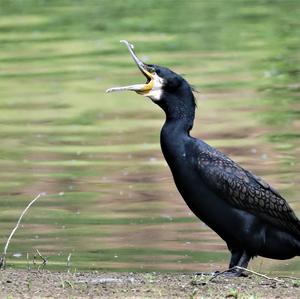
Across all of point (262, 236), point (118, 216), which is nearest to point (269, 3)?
point (118, 216)

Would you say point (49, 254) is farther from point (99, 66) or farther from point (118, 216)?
point (99, 66)

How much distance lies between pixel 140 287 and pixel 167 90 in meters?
1.62

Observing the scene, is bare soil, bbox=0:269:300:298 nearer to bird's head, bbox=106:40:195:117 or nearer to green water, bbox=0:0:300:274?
bird's head, bbox=106:40:195:117

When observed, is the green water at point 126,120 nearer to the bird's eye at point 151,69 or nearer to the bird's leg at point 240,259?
the bird's leg at point 240,259

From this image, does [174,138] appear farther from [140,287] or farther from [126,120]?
[126,120]

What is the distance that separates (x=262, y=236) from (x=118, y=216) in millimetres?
3607

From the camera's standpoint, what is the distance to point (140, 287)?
26.9ft

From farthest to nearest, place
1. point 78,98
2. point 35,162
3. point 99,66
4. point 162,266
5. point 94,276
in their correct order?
point 99,66 → point 78,98 → point 35,162 → point 162,266 → point 94,276

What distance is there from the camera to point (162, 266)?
10.8 meters

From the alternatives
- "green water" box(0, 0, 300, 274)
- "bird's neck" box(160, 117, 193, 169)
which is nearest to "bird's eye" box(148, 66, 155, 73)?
"bird's neck" box(160, 117, 193, 169)

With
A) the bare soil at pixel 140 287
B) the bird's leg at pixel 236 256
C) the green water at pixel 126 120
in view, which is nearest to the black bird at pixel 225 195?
the bird's leg at pixel 236 256

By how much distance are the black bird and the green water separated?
5.07 ft

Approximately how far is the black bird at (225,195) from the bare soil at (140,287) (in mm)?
439

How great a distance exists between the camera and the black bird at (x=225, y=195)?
356 inches
